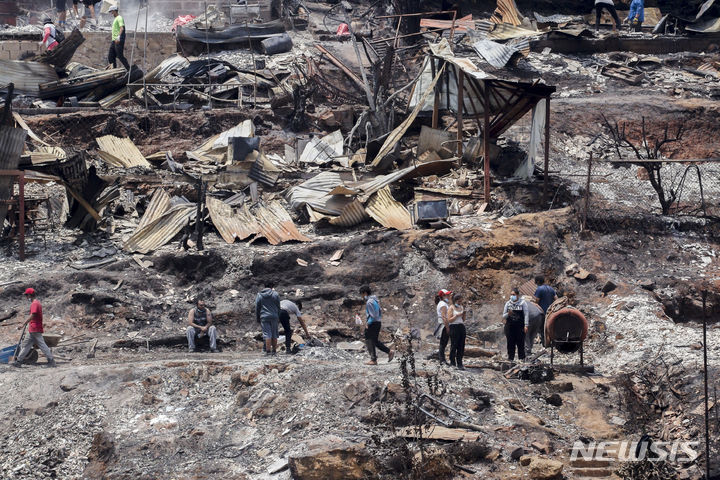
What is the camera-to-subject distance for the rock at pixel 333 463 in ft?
32.8

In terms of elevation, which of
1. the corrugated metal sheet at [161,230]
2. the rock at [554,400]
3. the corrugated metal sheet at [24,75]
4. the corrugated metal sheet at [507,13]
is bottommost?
the rock at [554,400]

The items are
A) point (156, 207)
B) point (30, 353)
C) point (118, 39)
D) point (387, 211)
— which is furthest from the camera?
point (118, 39)

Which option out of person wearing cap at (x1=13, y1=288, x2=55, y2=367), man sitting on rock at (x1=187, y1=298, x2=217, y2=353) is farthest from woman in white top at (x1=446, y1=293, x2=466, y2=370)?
person wearing cap at (x1=13, y1=288, x2=55, y2=367)

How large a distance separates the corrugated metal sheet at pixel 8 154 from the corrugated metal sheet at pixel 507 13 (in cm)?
1412

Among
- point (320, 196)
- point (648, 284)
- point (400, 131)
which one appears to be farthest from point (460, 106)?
point (648, 284)

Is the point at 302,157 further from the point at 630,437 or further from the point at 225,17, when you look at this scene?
the point at 630,437

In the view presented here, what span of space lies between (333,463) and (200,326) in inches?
157

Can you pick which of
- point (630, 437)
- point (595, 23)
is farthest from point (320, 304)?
point (595, 23)

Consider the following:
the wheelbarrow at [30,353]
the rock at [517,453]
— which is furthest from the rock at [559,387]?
the wheelbarrow at [30,353]

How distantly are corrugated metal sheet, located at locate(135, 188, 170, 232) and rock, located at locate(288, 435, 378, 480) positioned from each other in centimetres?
784

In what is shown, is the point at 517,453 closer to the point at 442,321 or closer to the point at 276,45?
the point at 442,321

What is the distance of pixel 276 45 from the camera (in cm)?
2506

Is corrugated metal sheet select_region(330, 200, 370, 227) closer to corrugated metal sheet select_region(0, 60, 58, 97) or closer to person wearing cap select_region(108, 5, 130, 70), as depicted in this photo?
person wearing cap select_region(108, 5, 130, 70)

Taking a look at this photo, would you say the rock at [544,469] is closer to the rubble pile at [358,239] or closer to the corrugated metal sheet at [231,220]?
the rubble pile at [358,239]
